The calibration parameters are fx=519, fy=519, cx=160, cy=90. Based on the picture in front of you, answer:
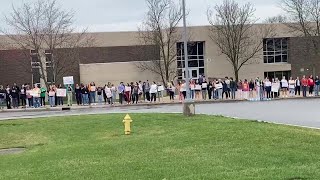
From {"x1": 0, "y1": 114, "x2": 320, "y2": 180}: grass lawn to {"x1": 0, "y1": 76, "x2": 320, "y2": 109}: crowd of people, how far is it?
2147cm

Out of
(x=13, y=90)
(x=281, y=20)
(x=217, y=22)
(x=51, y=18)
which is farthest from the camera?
(x=281, y=20)

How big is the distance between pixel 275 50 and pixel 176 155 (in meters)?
55.0

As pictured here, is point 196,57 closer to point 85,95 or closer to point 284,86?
point 284,86

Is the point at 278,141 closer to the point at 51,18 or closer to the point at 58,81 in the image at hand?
the point at 51,18

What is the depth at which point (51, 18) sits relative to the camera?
49031 mm

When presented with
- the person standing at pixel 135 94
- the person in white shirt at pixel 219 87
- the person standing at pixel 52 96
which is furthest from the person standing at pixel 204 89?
the person standing at pixel 52 96

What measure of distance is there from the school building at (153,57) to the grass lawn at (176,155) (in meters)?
39.3

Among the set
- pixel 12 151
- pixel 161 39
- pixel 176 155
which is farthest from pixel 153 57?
pixel 176 155

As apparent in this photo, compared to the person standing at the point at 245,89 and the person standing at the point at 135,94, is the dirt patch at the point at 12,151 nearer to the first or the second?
the person standing at the point at 135,94

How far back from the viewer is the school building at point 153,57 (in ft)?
188

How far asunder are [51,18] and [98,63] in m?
10.9

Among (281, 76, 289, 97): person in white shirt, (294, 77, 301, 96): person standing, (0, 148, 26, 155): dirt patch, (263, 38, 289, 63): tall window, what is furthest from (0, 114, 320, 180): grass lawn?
(263, 38, 289, 63): tall window

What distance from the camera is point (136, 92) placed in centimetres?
4019

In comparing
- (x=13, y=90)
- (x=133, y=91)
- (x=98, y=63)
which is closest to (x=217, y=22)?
(x=98, y=63)
